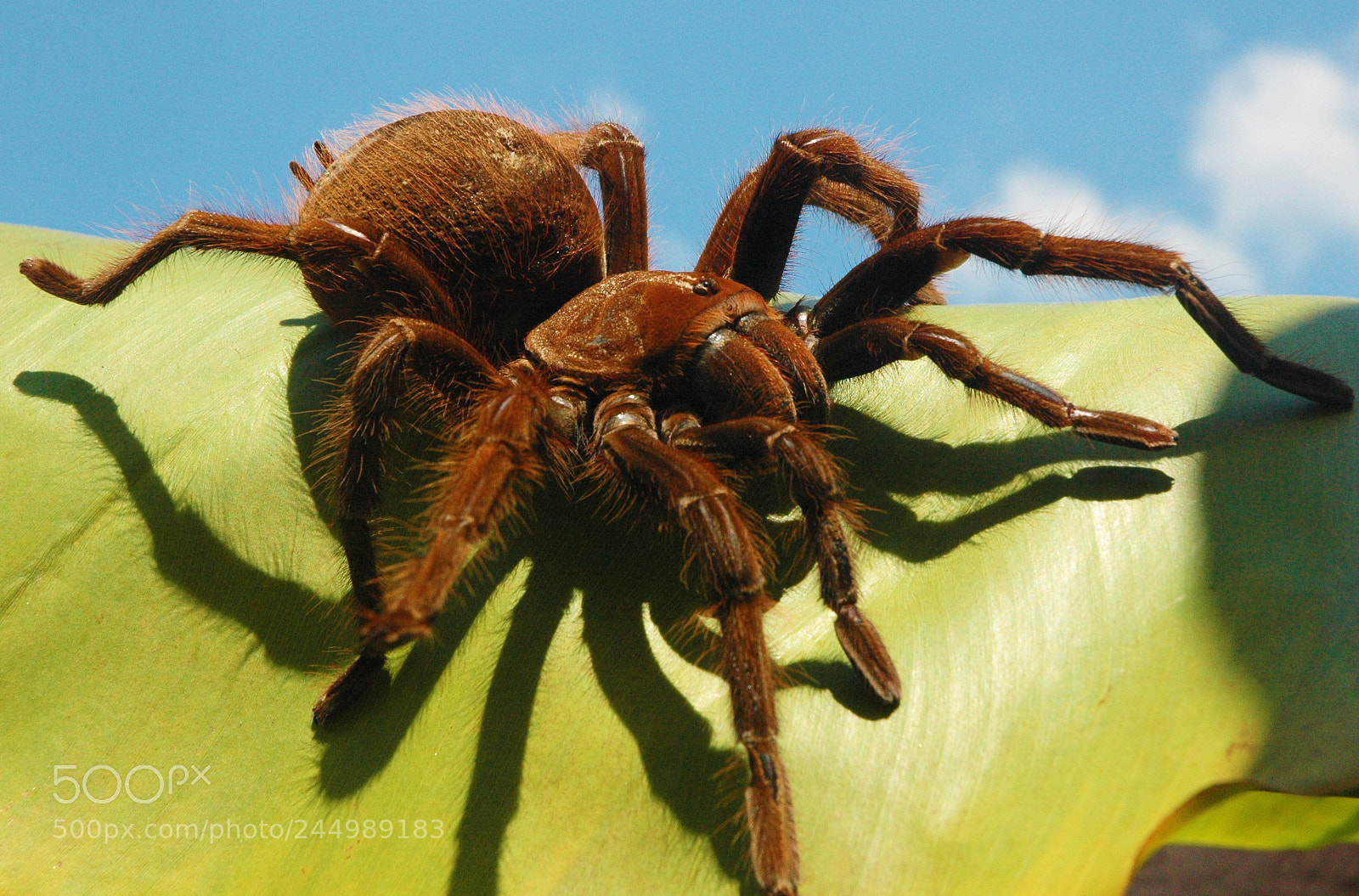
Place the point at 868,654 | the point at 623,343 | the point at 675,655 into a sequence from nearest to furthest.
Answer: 1. the point at 868,654
2. the point at 675,655
3. the point at 623,343

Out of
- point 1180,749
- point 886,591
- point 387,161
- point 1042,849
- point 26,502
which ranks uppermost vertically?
point 387,161

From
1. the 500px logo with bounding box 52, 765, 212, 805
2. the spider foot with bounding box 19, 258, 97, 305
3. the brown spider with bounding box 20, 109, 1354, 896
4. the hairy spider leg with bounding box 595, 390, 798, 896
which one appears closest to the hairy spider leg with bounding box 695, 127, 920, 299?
the brown spider with bounding box 20, 109, 1354, 896

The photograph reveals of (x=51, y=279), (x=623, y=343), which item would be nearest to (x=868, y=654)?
(x=623, y=343)

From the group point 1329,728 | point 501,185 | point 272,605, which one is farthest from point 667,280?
point 1329,728

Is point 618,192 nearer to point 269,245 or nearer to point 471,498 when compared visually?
point 269,245

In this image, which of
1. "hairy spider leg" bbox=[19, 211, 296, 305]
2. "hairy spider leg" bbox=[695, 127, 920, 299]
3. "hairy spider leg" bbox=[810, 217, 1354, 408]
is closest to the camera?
"hairy spider leg" bbox=[810, 217, 1354, 408]

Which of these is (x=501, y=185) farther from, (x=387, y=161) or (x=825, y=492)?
(x=825, y=492)

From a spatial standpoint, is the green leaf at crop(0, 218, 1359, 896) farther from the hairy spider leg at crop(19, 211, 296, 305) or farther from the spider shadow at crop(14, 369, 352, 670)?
the hairy spider leg at crop(19, 211, 296, 305)
